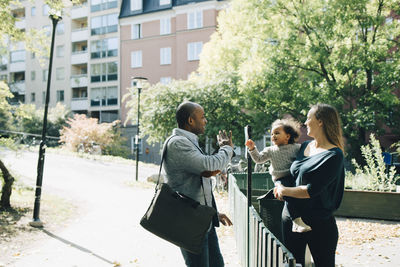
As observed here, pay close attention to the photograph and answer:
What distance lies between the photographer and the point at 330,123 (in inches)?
117

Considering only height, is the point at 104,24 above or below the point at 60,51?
above

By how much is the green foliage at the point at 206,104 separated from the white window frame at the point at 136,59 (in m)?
17.8

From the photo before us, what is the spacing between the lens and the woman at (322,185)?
109 inches

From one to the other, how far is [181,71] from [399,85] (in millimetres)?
21583

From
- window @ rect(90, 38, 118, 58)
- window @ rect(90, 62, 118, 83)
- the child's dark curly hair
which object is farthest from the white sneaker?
window @ rect(90, 38, 118, 58)

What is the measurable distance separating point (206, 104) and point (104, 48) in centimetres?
2532

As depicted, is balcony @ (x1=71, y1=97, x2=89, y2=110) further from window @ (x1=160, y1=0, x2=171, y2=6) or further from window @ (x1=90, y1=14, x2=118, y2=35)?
window @ (x1=160, y1=0, x2=171, y2=6)

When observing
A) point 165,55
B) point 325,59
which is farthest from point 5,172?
point 165,55

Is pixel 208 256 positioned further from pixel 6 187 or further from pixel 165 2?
pixel 165 2

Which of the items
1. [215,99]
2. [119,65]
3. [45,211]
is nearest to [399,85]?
[215,99]

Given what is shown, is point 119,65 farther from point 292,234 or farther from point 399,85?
point 292,234

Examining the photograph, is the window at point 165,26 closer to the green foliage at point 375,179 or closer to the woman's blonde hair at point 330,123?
the green foliage at point 375,179

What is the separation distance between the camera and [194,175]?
2.84 metres

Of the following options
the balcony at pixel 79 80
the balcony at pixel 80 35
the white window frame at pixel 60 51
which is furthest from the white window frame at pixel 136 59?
the white window frame at pixel 60 51
